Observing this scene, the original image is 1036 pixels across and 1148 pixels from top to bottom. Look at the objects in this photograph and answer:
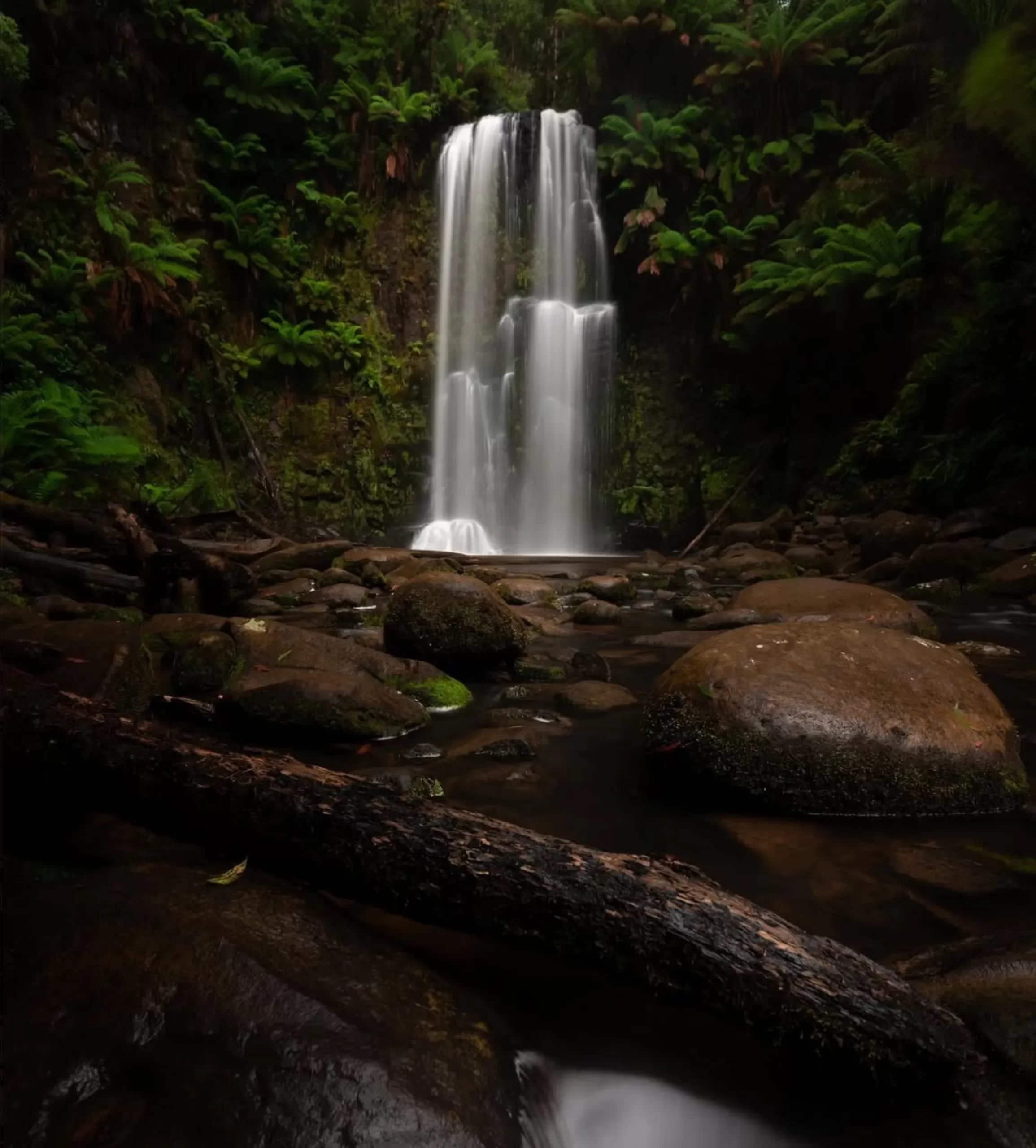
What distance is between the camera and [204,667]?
12.3ft

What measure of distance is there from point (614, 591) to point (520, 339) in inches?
436

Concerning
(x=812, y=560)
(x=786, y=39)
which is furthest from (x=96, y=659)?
(x=786, y=39)

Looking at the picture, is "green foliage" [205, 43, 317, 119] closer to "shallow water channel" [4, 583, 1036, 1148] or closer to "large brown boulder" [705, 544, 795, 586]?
"large brown boulder" [705, 544, 795, 586]

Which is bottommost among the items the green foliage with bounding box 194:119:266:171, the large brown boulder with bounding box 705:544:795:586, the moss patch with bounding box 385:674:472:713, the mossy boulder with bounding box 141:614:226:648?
the large brown boulder with bounding box 705:544:795:586

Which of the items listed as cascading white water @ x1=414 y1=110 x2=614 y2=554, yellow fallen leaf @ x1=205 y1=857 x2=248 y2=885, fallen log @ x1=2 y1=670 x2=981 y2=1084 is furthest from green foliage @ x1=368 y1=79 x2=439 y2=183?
yellow fallen leaf @ x1=205 y1=857 x2=248 y2=885

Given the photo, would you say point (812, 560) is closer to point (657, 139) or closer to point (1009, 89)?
point (1009, 89)

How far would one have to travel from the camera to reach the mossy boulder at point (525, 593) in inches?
301

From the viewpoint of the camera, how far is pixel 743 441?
16000 mm

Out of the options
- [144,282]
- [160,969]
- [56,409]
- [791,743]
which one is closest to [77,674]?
[160,969]

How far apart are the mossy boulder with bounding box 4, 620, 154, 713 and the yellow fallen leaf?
1.06 metres

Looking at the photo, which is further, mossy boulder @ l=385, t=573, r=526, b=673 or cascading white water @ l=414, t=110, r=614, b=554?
cascading white water @ l=414, t=110, r=614, b=554

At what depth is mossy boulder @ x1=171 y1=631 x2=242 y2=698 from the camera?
3699mm

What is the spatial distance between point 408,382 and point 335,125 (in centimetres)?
621

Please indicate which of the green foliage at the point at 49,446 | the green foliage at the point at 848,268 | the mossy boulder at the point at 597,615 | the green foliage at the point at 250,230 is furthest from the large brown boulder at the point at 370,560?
the green foliage at the point at 848,268
